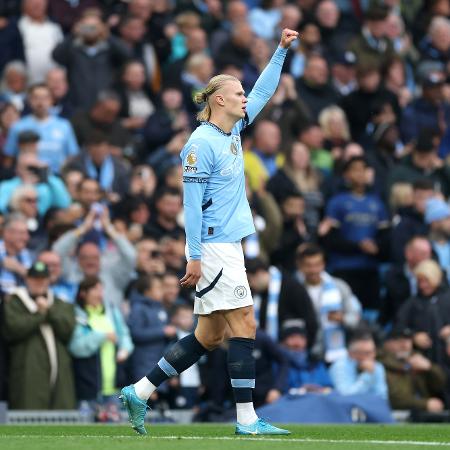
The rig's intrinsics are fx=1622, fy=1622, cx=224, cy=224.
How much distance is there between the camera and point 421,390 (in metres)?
17.2

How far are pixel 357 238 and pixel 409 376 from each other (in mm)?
2831

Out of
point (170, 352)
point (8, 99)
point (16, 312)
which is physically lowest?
point (170, 352)

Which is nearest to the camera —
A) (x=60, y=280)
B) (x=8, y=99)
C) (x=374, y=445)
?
(x=374, y=445)

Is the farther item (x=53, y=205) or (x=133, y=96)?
(x=133, y=96)

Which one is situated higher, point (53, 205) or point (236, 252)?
point (53, 205)

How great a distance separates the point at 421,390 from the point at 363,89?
245 inches

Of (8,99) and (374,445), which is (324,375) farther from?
(374,445)

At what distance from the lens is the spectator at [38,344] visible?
15414 millimetres

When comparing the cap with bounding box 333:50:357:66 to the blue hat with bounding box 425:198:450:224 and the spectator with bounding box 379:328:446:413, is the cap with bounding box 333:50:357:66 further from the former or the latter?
the spectator with bounding box 379:328:446:413

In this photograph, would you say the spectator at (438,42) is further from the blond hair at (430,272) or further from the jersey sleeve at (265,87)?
the jersey sleeve at (265,87)

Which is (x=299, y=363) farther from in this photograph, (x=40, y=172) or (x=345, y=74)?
(x=345, y=74)

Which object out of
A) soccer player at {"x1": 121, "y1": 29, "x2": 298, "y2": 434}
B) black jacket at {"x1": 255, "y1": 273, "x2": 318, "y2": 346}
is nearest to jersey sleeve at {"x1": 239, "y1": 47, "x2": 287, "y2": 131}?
soccer player at {"x1": 121, "y1": 29, "x2": 298, "y2": 434}

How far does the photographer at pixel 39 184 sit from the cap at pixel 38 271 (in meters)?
1.85

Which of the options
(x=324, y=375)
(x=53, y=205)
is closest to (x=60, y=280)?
(x=53, y=205)
